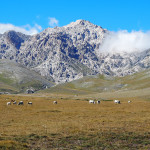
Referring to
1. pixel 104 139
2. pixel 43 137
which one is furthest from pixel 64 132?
pixel 104 139

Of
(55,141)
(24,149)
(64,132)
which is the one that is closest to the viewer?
(24,149)

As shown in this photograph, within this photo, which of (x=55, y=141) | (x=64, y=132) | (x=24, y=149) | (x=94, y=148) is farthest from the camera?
(x=64, y=132)

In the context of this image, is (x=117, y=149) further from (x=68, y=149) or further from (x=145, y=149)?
(x=68, y=149)

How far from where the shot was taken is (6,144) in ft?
64.1

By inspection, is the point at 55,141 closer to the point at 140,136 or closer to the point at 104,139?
the point at 104,139

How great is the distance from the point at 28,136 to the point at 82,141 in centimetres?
669

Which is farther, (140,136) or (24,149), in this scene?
(140,136)

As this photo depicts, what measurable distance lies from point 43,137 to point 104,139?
7.16 metres

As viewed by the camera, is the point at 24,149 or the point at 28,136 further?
the point at 28,136

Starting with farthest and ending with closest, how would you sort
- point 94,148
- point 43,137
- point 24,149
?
1. point 43,137
2. point 94,148
3. point 24,149

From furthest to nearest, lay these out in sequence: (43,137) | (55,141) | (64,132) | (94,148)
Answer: (64,132) < (43,137) < (55,141) < (94,148)

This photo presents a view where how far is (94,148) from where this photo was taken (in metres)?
20.4

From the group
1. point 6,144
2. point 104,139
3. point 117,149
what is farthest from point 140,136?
point 6,144

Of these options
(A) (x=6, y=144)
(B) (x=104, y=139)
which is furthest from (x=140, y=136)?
(A) (x=6, y=144)
